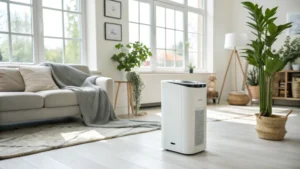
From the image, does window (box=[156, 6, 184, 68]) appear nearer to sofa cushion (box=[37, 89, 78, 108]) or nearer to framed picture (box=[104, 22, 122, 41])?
framed picture (box=[104, 22, 122, 41])

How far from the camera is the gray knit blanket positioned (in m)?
3.15

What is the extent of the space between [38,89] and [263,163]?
258 centimetres

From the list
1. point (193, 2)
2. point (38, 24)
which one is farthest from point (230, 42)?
point (38, 24)

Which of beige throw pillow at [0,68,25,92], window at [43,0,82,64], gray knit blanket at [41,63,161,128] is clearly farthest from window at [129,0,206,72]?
beige throw pillow at [0,68,25,92]

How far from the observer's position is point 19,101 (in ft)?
8.93

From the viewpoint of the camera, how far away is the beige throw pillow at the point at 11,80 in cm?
303

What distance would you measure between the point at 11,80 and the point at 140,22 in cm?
249

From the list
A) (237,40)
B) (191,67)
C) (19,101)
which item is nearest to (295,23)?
(237,40)

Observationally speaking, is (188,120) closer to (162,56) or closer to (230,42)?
(162,56)

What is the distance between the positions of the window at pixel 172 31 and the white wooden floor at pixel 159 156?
2.71 meters

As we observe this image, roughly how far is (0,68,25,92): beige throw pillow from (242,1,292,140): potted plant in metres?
2.61

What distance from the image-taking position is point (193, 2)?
5.98 metres

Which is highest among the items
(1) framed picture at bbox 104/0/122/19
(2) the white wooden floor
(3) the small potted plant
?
(1) framed picture at bbox 104/0/122/19

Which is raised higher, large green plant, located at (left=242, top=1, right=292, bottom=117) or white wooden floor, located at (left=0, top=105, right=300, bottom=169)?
large green plant, located at (left=242, top=1, right=292, bottom=117)
